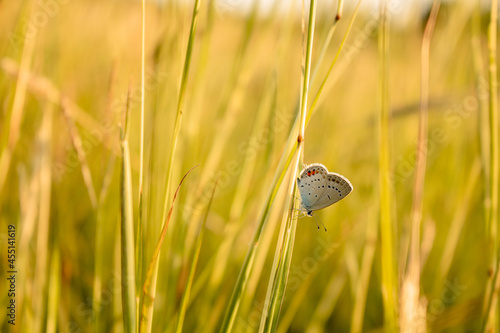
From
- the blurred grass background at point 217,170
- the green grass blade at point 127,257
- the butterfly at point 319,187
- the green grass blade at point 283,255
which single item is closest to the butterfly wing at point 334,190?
the butterfly at point 319,187

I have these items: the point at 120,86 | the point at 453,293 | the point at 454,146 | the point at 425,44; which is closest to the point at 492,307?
the point at 425,44

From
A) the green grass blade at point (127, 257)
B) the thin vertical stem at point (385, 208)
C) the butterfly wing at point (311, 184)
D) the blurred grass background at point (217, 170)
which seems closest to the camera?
the green grass blade at point (127, 257)

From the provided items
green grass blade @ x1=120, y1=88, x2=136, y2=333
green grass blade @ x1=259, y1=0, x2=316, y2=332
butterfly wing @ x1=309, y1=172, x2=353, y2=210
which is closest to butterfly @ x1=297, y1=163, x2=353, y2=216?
butterfly wing @ x1=309, y1=172, x2=353, y2=210

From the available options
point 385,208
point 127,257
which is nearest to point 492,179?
point 385,208

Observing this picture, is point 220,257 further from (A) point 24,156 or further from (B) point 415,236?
(A) point 24,156

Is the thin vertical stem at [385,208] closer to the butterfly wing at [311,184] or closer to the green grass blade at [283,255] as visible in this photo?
the butterfly wing at [311,184]

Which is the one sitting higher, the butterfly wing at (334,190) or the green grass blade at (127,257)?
the butterfly wing at (334,190)

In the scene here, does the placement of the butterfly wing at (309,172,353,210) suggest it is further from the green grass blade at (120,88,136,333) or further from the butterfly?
the green grass blade at (120,88,136,333)
